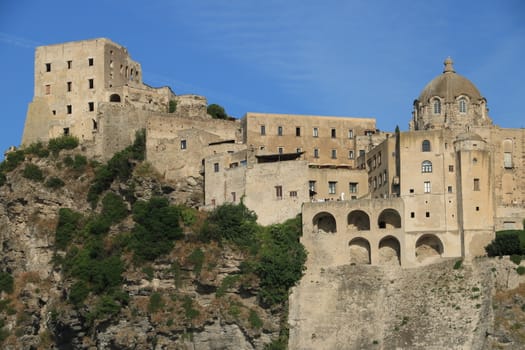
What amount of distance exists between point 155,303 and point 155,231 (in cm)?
566

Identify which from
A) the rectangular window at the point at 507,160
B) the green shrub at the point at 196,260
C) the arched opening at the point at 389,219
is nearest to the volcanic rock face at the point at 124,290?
the green shrub at the point at 196,260

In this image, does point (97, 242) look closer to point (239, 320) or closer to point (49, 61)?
point (239, 320)

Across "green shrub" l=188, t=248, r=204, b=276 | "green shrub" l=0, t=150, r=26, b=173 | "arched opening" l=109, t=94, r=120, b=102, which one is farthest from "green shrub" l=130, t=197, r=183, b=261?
"green shrub" l=0, t=150, r=26, b=173

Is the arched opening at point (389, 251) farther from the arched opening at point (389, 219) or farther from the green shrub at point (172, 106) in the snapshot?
the green shrub at point (172, 106)

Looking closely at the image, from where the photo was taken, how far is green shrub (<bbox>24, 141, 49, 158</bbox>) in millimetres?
98750

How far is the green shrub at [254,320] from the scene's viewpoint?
83188mm

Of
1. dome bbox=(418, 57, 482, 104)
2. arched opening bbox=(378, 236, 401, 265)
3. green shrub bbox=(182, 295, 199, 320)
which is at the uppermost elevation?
dome bbox=(418, 57, 482, 104)

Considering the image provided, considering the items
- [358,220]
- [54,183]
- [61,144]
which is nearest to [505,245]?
[358,220]

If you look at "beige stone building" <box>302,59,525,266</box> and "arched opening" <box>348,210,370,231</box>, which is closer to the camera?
"beige stone building" <box>302,59,525,266</box>

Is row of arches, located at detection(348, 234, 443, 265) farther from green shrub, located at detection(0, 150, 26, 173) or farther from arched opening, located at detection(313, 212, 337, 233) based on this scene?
green shrub, located at detection(0, 150, 26, 173)

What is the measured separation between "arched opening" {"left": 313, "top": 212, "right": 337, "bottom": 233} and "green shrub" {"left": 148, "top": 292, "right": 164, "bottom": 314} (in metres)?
12.5

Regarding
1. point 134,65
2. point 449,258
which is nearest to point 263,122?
point 134,65

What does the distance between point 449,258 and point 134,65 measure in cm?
3592

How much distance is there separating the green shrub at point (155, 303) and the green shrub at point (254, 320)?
6.36m
